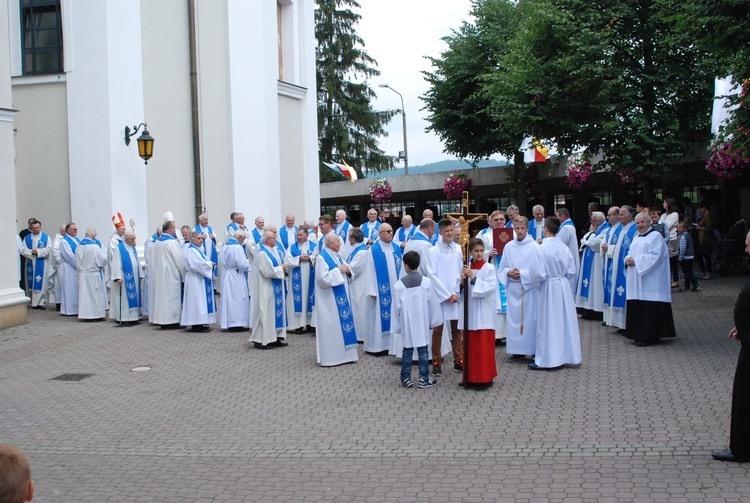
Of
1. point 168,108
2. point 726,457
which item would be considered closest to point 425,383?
point 726,457

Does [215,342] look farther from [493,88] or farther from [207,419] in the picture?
[493,88]

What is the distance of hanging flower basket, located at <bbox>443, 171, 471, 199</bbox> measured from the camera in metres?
31.3

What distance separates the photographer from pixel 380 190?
1316 inches

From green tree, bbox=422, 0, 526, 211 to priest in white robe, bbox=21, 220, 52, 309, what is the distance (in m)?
16.9

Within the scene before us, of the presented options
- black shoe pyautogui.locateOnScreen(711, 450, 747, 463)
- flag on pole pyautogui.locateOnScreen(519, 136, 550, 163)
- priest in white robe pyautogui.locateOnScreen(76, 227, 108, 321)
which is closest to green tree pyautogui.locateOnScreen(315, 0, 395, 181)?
flag on pole pyautogui.locateOnScreen(519, 136, 550, 163)

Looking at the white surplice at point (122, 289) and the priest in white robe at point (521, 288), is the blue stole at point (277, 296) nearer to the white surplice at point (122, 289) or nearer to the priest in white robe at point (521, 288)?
→ the priest in white robe at point (521, 288)

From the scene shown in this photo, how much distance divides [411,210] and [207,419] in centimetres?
2946

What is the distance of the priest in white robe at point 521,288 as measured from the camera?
10.9 m

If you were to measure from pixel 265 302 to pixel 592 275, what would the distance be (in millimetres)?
5943

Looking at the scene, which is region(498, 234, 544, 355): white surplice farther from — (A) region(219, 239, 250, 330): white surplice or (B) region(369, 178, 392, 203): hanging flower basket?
(B) region(369, 178, 392, 203): hanging flower basket

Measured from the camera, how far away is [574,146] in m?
22.4

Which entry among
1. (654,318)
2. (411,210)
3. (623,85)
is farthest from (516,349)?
(411,210)

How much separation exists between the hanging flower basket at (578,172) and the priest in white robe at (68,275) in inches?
548

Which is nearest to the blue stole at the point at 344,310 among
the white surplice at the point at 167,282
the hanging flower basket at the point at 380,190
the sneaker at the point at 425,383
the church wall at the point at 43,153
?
the sneaker at the point at 425,383
